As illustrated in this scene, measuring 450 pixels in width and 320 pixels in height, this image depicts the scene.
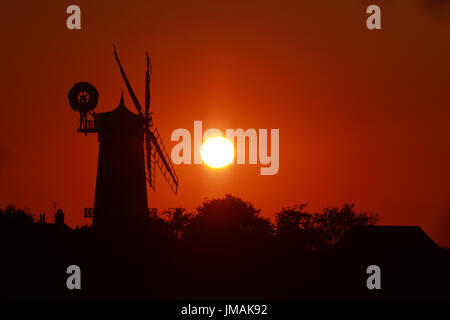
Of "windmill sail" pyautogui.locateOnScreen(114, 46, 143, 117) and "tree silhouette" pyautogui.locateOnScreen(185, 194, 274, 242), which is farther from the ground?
"windmill sail" pyautogui.locateOnScreen(114, 46, 143, 117)

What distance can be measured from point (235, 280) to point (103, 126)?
1445 cm

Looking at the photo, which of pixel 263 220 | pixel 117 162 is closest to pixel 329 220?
pixel 263 220

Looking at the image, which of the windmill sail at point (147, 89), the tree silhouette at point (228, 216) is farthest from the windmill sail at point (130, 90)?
the tree silhouette at point (228, 216)

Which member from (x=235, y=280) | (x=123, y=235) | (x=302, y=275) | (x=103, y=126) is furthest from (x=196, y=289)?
(x=103, y=126)

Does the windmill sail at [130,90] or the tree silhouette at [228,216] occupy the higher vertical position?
the windmill sail at [130,90]

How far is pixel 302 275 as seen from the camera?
53000mm

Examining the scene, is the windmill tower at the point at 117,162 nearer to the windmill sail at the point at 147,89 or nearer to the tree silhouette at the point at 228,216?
the windmill sail at the point at 147,89

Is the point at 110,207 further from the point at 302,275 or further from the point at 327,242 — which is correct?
the point at 327,242

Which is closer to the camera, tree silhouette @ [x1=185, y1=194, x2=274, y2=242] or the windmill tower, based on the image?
the windmill tower

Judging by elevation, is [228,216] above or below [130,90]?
below

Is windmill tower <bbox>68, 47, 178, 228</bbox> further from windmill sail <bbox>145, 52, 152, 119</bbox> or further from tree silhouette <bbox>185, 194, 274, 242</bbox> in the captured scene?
tree silhouette <bbox>185, 194, 274, 242</bbox>

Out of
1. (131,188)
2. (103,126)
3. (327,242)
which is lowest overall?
(327,242)

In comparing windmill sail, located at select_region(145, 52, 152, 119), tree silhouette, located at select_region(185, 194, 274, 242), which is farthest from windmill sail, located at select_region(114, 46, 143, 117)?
tree silhouette, located at select_region(185, 194, 274, 242)

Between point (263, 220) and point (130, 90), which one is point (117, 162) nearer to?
point (130, 90)
